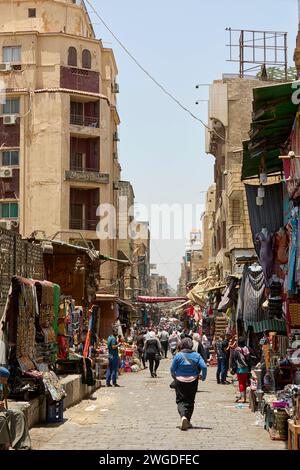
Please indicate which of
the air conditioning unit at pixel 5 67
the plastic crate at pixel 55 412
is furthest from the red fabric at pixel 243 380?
the air conditioning unit at pixel 5 67

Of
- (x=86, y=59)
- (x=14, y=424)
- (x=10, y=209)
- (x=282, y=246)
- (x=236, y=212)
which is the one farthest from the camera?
(x=86, y=59)

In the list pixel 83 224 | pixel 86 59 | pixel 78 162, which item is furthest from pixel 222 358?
pixel 86 59

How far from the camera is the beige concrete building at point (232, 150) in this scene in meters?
30.6

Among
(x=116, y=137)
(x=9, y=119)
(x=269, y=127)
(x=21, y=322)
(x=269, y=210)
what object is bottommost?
(x=21, y=322)

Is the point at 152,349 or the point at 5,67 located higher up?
the point at 5,67

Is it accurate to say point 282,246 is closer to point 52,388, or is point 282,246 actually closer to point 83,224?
point 52,388

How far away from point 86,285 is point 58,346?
694 centimetres

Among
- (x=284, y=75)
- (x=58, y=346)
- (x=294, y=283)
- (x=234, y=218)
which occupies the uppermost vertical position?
(x=284, y=75)

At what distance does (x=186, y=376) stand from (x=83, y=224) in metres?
32.6

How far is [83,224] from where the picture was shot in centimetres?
4491

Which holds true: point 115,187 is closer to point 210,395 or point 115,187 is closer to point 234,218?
point 234,218
